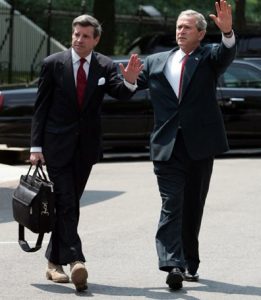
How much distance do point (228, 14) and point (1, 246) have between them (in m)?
3.25

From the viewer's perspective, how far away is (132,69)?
7.64m

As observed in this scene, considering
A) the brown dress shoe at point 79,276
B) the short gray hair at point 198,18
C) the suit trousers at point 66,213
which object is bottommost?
the brown dress shoe at point 79,276

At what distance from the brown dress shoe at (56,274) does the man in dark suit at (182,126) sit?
2.32 ft

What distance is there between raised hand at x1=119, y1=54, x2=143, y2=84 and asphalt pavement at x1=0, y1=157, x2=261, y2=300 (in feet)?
4.70

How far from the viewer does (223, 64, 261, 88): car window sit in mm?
17734

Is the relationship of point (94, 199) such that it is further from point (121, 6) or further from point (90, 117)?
point (121, 6)

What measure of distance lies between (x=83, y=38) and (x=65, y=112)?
0.52m

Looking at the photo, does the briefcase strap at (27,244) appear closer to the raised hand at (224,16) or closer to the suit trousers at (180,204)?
the suit trousers at (180,204)

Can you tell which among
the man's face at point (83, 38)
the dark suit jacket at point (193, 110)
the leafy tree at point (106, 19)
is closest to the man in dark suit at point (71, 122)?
the man's face at point (83, 38)

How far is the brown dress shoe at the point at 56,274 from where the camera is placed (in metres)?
7.86

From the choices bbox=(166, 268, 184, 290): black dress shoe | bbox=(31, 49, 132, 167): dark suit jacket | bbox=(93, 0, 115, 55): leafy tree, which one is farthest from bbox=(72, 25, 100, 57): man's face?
bbox=(93, 0, 115, 55): leafy tree

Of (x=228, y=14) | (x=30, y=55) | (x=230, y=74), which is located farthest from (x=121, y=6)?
(x=228, y=14)

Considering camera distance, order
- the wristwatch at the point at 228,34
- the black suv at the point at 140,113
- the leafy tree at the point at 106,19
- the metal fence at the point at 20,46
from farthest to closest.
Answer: the metal fence at the point at 20,46, the leafy tree at the point at 106,19, the black suv at the point at 140,113, the wristwatch at the point at 228,34

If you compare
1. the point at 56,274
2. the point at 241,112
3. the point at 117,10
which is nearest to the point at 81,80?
the point at 56,274
